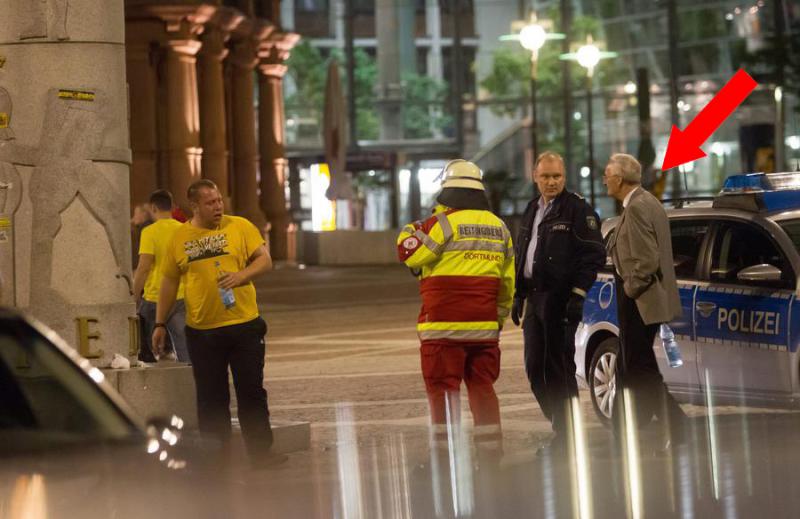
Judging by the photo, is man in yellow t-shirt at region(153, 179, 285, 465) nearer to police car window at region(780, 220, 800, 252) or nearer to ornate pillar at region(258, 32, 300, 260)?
police car window at region(780, 220, 800, 252)

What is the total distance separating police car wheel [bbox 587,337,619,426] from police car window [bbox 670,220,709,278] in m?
0.67

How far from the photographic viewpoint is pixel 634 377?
444 inches

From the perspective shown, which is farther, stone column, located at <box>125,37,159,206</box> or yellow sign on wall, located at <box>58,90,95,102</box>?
stone column, located at <box>125,37,159,206</box>

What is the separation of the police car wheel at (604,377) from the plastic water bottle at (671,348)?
38cm

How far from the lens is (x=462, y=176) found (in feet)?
33.3

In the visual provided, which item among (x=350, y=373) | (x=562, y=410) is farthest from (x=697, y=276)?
(x=350, y=373)

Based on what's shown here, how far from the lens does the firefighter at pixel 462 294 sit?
32.9 feet

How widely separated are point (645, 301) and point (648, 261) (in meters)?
0.25

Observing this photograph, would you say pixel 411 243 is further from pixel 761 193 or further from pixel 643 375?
pixel 761 193

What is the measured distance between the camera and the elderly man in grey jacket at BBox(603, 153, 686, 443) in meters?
11.2

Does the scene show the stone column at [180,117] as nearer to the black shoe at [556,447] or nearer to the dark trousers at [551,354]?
the dark trousers at [551,354]

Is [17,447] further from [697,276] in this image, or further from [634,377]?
[697,276]

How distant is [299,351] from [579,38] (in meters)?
53.1

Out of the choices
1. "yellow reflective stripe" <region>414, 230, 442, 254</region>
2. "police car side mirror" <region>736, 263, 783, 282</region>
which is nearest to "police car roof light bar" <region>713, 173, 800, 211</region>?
"police car side mirror" <region>736, 263, 783, 282</region>
